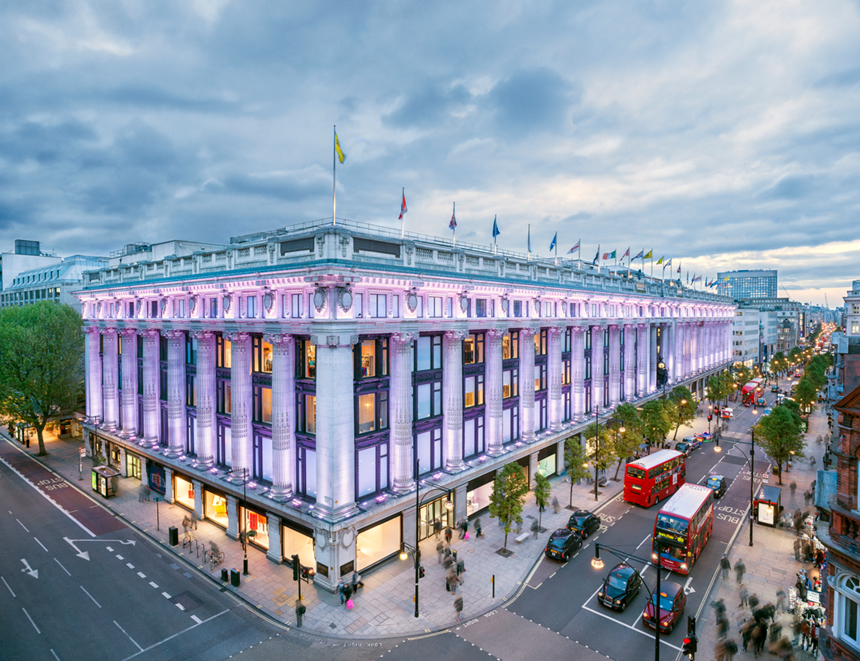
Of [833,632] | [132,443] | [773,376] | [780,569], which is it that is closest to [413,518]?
[833,632]

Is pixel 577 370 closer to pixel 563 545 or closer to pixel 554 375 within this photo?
pixel 554 375

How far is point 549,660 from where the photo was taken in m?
23.5

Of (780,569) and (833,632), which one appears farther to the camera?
(780,569)

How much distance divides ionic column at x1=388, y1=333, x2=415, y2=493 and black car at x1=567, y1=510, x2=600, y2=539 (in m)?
14.0

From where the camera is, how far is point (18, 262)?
119188 mm

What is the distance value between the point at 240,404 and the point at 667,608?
31.8m

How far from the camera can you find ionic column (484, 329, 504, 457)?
42.0 meters

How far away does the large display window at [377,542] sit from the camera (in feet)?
105

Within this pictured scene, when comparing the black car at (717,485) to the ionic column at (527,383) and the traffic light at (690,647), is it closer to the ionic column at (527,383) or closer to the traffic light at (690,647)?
the ionic column at (527,383)

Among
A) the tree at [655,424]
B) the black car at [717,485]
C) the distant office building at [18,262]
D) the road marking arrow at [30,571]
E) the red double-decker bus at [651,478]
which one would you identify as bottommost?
the road marking arrow at [30,571]

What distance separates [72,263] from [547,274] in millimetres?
101433

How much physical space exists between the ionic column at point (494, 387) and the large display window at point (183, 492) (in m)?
28.2

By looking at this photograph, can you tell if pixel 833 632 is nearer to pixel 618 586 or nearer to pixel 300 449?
pixel 618 586

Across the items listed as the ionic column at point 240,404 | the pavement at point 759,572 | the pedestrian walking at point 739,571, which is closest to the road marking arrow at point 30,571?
the ionic column at point 240,404
